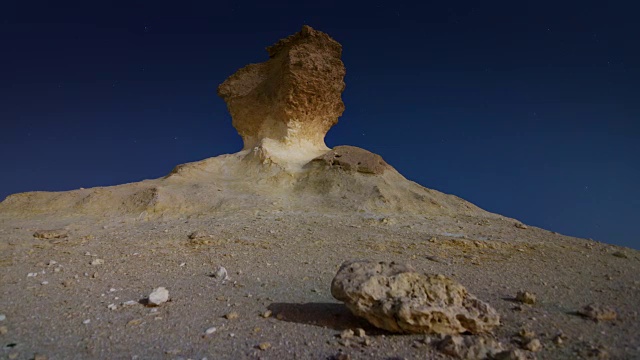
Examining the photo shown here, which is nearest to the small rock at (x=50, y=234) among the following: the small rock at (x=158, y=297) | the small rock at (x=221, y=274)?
the small rock at (x=221, y=274)

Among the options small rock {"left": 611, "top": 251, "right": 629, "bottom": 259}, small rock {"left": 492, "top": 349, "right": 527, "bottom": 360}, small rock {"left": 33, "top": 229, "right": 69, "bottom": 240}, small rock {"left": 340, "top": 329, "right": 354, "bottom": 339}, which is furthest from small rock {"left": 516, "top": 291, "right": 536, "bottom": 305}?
small rock {"left": 33, "top": 229, "right": 69, "bottom": 240}

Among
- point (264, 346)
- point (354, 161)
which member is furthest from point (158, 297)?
point (354, 161)

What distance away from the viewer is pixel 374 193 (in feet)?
54.7

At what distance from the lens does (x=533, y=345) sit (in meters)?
4.58

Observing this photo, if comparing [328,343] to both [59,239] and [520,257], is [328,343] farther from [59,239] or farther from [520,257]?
[59,239]

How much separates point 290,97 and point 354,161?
209 inches

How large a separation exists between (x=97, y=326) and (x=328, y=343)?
11.0 feet

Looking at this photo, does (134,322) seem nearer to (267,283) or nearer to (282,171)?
(267,283)

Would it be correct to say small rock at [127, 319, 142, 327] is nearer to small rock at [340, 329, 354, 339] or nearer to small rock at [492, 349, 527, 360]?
small rock at [340, 329, 354, 339]

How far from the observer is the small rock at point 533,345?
456 cm

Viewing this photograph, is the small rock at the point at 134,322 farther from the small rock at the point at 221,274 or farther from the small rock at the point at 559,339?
the small rock at the point at 559,339

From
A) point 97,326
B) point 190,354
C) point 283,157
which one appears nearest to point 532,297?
point 190,354

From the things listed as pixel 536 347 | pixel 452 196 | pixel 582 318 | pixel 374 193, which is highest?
pixel 452 196

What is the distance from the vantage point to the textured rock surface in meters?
4.84
